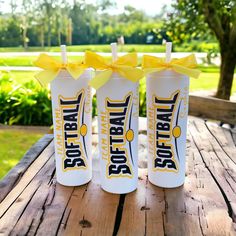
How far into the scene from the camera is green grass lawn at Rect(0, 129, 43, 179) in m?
2.95

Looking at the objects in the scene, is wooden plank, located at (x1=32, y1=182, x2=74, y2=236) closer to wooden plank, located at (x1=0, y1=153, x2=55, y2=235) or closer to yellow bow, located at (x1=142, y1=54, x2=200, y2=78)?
wooden plank, located at (x1=0, y1=153, x2=55, y2=235)

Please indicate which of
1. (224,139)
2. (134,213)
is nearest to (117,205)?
(134,213)

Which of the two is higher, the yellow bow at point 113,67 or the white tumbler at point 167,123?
the yellow bow at point 113,67

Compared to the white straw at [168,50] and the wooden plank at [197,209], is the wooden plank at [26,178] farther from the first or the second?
the white straw at [168,50]

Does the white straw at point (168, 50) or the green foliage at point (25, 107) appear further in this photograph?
the green foliage at point (25, 107)

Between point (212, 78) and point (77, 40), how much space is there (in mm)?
3851

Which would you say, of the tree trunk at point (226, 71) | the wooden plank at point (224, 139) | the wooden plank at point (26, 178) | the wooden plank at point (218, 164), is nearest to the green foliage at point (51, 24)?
the tree trunk at point (226, 71)

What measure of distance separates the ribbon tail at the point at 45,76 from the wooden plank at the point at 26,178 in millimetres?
261

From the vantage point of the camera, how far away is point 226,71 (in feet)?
10.3

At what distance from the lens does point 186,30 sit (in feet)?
11.7

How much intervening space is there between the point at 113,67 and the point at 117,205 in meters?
0.29

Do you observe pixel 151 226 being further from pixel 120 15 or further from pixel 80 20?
pixel 120 15

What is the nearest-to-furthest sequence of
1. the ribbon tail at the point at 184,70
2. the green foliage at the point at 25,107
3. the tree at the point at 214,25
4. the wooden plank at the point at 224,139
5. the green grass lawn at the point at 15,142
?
the ribbon tail at the point at 184,70
the wooden plank at the point at 224,139
the tree at the point at 214,25
the green grass lawn at the point at 15,142
the green foliage at the point at 25,107

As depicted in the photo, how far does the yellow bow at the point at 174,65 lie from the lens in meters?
0.75
